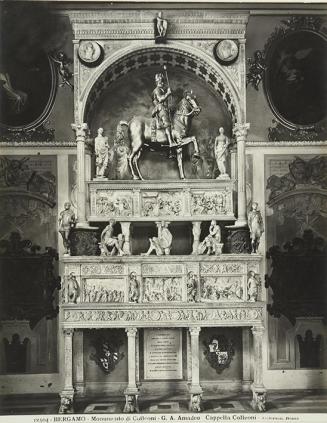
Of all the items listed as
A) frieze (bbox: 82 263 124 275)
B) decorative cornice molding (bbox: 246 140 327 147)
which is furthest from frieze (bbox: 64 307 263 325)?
decorative cornice molding (bbox: 246 140 327 147)

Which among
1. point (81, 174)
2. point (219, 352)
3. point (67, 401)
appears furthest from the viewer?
point (219, 352)

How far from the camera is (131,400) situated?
11.8 metres

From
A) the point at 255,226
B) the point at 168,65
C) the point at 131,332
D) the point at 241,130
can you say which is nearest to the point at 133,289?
the point at 131,332

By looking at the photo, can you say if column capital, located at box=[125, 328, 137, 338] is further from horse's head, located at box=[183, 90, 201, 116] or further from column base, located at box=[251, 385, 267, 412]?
horse's head, located at box=[183, 90, 201, 116]

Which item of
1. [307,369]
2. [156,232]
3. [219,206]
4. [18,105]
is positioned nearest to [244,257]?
[219,206]

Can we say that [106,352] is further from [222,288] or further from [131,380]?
[222,288]

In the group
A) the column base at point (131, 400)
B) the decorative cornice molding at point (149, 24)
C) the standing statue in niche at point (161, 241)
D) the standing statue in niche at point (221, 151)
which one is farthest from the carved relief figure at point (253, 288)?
the decorative cornice molding at point (149, 24)

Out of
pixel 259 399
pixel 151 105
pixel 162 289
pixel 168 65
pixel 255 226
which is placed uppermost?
pixel 168 65

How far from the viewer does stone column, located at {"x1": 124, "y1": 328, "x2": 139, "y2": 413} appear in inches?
462

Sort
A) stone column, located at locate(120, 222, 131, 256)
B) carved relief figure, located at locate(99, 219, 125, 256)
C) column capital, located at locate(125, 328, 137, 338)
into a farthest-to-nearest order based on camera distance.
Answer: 1. stone column, located at locate(120, 222, 131, 256)
2. carved relief figure, located at locate(99, 219, 125, 256)
3. column capital, located at locate(125, 328, 137, 338)

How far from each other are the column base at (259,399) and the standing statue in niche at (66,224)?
473 cm

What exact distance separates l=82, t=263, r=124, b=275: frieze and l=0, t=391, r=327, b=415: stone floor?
2662mm

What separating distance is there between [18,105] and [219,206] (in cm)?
473

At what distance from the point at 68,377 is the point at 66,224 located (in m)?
3.06
